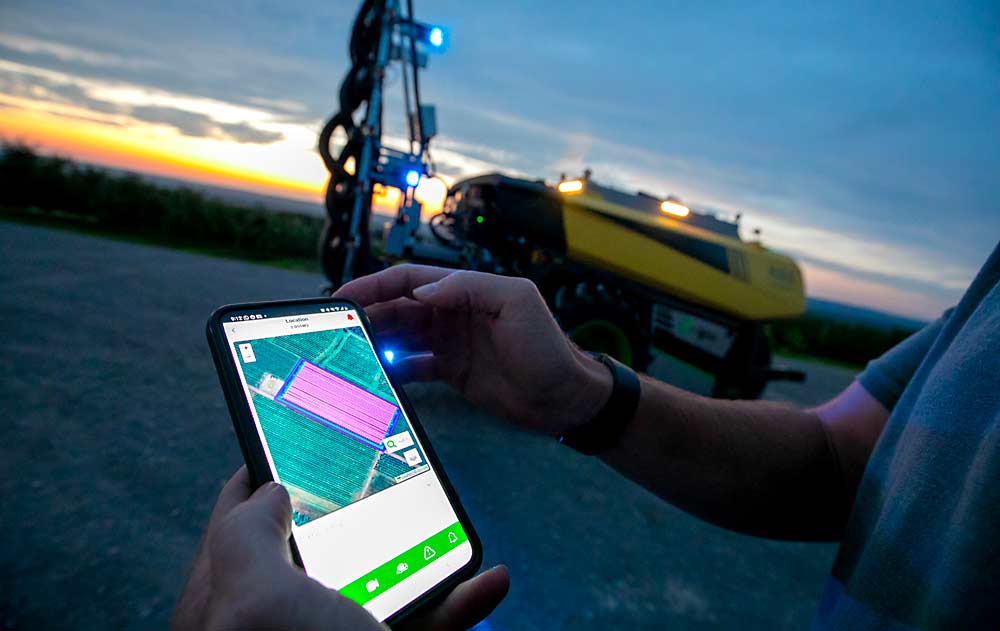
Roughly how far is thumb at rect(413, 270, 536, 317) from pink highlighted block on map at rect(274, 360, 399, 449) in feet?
0.93

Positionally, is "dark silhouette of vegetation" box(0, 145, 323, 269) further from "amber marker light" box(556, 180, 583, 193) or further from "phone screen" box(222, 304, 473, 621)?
"phone screen" box(222, 304, 473, 621)

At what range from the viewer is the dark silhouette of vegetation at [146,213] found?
10133 mm

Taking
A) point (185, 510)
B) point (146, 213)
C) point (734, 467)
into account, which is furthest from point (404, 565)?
point (146, 213)

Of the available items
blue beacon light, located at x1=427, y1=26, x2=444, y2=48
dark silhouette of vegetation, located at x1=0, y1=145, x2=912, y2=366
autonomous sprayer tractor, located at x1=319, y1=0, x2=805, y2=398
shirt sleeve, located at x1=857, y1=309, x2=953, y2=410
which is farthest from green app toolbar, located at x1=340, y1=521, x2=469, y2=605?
dark silhouette of vegetation, located at x1=0, y1=145, x2=912, y2=366

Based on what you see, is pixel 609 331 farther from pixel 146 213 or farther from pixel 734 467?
pixel 146 213

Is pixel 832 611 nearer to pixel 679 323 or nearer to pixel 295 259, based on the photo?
pixel 679 323

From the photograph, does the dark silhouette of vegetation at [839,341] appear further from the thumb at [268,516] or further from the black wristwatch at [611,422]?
the thumb at [268,516]

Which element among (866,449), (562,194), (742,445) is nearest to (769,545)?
(866,449)

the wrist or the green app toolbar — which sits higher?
the wrist

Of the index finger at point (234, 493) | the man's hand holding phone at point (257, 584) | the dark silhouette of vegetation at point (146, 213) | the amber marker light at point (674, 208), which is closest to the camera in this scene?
the man's hand holding phone at point (257, 584)

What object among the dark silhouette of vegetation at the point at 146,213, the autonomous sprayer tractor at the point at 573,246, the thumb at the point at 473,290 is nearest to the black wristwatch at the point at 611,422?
the thumb at the point at 473,290

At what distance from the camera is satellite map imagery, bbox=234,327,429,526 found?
938 millimetres

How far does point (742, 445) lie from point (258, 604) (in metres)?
1.32

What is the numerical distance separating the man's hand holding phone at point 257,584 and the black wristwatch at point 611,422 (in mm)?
841
